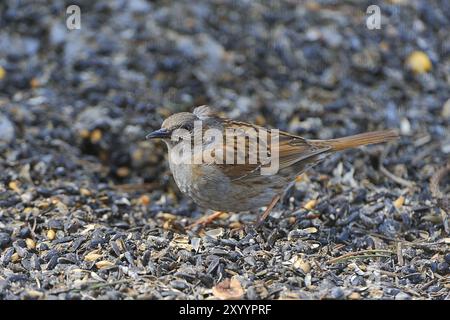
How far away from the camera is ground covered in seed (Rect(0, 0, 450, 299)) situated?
14.9ft

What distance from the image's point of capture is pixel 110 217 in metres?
5.39

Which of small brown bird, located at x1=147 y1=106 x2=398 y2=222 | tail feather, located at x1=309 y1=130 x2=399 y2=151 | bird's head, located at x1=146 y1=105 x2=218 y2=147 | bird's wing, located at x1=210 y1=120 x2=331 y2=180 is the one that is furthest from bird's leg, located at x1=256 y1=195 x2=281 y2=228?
bird's head, located at x1=146 y1=105 x2=218 y2=147

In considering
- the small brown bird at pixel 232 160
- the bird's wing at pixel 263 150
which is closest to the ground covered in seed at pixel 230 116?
the small brown bird at pixel 232 160

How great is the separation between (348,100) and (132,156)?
2.08 meters

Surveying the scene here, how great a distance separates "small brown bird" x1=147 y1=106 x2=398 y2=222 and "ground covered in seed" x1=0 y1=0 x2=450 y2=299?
9.3 inches

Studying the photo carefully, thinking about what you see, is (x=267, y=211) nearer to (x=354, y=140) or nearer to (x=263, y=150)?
(x=263, y=150)

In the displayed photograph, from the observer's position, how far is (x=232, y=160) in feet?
16.9

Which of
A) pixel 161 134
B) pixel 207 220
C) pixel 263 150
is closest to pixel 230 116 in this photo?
pixel 263 150

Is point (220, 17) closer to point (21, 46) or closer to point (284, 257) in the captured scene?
point (21, 46)

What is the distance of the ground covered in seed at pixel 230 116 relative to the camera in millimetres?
4535

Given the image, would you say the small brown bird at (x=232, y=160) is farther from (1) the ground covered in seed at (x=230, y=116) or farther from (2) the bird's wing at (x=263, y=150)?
(1) the ground covered in seed at (x=230, y=116)

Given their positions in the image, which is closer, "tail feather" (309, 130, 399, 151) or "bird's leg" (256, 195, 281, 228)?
"bird's leg" (256, 195, 281, 228)

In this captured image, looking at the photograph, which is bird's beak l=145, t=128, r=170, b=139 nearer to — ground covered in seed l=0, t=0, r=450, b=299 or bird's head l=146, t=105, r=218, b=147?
bird's head l=146, t=105, r=218, b=147

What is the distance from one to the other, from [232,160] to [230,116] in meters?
1.48
